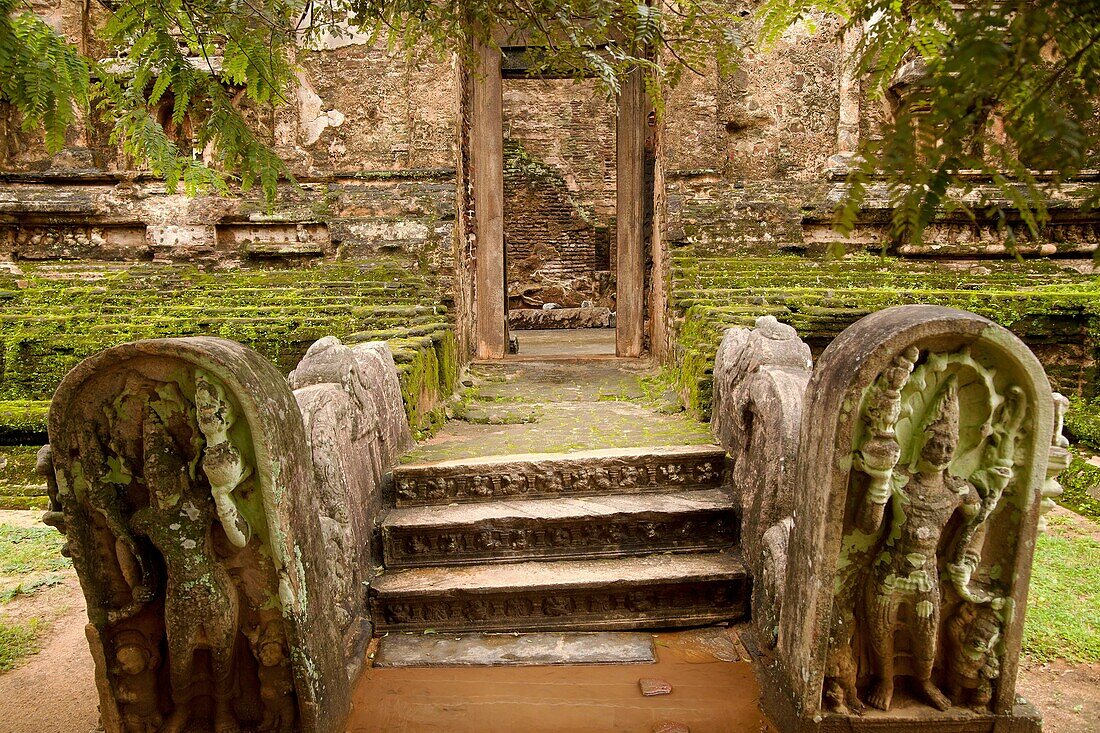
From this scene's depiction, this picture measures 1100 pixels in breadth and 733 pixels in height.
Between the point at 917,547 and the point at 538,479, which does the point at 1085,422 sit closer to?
the point at 917,547

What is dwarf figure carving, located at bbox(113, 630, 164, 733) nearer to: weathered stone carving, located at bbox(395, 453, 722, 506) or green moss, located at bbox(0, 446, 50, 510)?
weathered stone carving, located at bbox(395, 453, 722, 506)

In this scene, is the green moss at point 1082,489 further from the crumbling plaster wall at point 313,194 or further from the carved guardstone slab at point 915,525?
the crumbling plaster wall at point 313,194

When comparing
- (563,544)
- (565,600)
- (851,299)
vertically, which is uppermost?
(851,299)

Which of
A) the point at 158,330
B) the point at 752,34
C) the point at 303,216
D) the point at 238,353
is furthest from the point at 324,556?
the point at 752,34

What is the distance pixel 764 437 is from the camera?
2664 millimetres

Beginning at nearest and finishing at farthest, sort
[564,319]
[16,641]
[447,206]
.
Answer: [16,641] < [447,206] < [564,319]

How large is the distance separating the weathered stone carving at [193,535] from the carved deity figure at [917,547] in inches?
65.1

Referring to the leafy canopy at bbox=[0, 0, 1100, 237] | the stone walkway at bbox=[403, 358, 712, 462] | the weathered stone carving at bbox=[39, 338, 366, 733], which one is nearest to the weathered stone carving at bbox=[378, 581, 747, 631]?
the weathered stone carving at bbox=[39, 338, 366, 733]

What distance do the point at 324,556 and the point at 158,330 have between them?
10.8 feet

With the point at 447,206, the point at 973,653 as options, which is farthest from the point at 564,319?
the point at 973,653

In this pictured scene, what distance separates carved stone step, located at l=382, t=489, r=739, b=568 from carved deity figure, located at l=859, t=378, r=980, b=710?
3.39 ft

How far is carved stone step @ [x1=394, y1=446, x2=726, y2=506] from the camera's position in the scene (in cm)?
313

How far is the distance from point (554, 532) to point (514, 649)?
54 centimetres

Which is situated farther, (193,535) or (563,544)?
(563,544)
